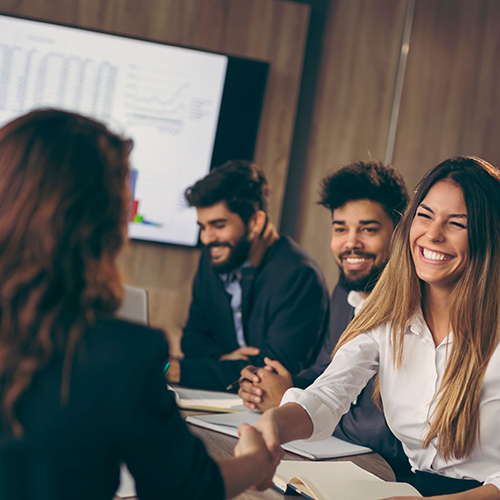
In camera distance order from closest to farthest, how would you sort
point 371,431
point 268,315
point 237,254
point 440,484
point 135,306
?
1. point 440,484
2. point 371,431
3. point 135,306
4. point 268,315
5. point 237,254

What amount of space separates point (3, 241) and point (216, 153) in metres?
2.48

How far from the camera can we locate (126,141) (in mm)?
727

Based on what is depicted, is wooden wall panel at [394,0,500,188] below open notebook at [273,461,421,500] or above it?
above

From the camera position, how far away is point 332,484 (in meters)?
1.04

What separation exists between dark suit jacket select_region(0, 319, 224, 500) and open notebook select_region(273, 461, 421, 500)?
37cm

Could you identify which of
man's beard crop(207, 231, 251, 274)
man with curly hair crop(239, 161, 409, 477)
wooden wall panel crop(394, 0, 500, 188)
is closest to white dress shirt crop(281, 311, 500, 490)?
man with curly hair crop(239, 161, 409, 477)

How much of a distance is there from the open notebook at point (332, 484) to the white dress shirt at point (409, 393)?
3.4 inches

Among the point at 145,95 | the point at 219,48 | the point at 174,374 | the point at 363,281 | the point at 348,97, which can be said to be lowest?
the point at 174,374

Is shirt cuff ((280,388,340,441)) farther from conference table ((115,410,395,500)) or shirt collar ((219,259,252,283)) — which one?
shirt collar ((219,259,252,283))

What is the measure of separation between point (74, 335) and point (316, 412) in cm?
71

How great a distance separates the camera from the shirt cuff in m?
1.17

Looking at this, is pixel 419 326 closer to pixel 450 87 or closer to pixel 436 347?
pixel 436 347

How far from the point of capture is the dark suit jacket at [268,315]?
2.08 metres

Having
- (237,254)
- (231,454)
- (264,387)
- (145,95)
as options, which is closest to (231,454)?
(231,454)
